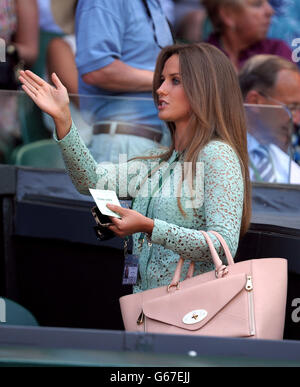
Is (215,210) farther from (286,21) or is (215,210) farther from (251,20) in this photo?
(286,21)

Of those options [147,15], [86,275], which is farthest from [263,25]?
[86,275]

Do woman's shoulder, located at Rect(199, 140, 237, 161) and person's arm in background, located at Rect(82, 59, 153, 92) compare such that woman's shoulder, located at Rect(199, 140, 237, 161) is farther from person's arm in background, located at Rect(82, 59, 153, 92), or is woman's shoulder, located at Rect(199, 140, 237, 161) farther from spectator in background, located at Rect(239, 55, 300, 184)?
spectator in background, located at Rect(239, 55, 300, 184)

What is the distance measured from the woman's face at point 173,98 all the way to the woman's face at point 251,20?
2783mm

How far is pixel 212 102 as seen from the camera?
8.76ft

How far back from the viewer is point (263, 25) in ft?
18.2

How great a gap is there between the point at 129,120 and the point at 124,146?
154 millimetres

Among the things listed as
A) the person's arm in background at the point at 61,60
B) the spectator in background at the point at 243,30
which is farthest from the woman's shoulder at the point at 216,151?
the spectator in background at the point at 243,30

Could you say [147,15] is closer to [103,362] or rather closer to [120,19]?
[120,19]

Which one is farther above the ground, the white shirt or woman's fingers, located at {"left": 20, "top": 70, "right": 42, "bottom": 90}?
woman's fingers, located at {"left": 20, "top": 70, "right": 42, "bottom": 90}

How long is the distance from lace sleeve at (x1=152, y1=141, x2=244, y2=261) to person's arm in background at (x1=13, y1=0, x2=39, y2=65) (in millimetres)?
2734

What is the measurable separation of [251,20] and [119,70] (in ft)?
6.56

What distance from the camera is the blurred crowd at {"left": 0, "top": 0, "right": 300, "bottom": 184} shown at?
3.81m

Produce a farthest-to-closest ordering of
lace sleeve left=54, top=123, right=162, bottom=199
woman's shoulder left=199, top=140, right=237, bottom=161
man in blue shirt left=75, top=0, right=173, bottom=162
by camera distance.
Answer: man in blue shirt left=75, top=0, right=173, bottom=162
lace sleeve left=54, top=123, right=162, bottom=199
woman's shoulder left=199, top=140, right=237, bottom=161

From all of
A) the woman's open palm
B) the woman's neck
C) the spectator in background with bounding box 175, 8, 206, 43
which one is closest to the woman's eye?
the woman's neck
